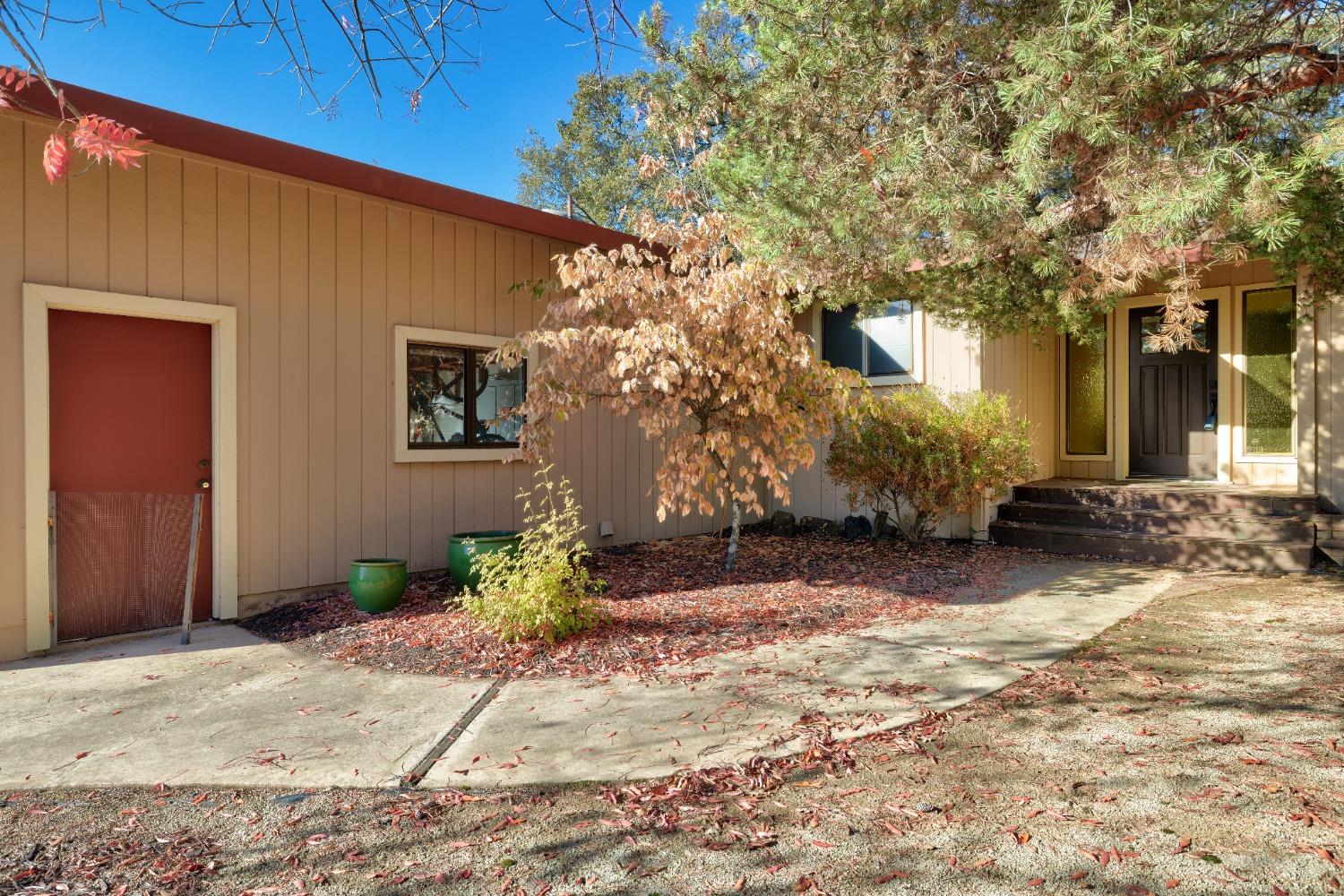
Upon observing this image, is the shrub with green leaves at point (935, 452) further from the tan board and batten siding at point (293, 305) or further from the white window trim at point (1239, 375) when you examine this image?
the tan board and batten siding at point (293, 305)

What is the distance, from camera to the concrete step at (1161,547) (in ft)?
22.5

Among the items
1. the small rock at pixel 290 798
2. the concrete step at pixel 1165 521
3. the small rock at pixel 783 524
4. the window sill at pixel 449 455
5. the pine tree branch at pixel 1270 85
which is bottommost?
the small rock at pixel 290 798

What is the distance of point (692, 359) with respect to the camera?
572 centimetres

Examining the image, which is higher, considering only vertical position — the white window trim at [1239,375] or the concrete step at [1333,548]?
the white window trim at [1239,375]

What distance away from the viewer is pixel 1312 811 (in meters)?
2.49

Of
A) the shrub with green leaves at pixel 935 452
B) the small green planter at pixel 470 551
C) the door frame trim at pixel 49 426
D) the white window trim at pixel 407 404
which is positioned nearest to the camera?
the door frame trim at pixel 49 426

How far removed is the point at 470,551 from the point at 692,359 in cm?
222

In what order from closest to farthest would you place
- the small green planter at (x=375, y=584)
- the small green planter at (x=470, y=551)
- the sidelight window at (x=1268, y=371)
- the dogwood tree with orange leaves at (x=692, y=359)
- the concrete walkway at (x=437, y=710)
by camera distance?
the concrete walkway at (x=437, y=710)
the small green planter at (x=375, y=584)
the dogwood tree with orange leaves at (x=692, y=359)
the small green planter at (x=470, y=551)
the sidelight window at (x=1268, y=371)

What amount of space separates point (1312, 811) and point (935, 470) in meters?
5.28

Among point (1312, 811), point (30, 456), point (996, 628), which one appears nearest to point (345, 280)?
point (30, 456)

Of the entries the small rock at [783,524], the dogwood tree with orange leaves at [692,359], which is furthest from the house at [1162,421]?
the dogwood tree with orange leaves at [692,359]

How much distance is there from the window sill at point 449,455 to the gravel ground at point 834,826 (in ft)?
12.7

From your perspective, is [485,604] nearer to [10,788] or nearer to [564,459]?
[10,788]

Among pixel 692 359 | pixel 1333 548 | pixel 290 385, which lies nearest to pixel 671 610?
pixel 692 359
